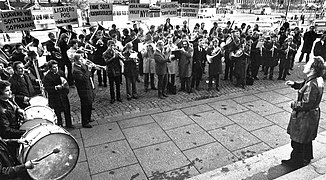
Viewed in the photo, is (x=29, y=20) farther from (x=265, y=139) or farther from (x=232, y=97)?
(x=265, y=139)

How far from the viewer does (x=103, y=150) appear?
219 inches

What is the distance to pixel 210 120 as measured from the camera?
702 cm

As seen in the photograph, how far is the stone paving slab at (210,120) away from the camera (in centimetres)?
673

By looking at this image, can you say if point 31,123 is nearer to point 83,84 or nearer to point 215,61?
point 83,84

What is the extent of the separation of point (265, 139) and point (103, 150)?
3.87 metres

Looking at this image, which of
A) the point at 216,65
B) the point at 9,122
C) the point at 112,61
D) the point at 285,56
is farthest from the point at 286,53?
the point at 9,122

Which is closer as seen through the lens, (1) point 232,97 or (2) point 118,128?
(2) point 118,128

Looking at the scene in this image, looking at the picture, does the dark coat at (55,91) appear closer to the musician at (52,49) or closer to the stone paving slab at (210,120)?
the musician at (52,49)

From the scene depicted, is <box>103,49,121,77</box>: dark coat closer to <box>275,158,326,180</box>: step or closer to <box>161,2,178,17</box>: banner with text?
<box>161,2,178,17</box>: banner with text

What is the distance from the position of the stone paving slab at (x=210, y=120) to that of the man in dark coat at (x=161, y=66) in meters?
1.84

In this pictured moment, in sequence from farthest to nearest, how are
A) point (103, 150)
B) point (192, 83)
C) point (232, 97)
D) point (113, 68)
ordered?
point (192, 83), point (232, 97), point (113, 68), point (103, 150)

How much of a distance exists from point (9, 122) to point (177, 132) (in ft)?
12.3

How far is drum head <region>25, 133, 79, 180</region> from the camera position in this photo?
3.53m

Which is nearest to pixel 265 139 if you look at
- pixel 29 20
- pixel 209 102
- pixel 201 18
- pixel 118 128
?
pixel 209 102
